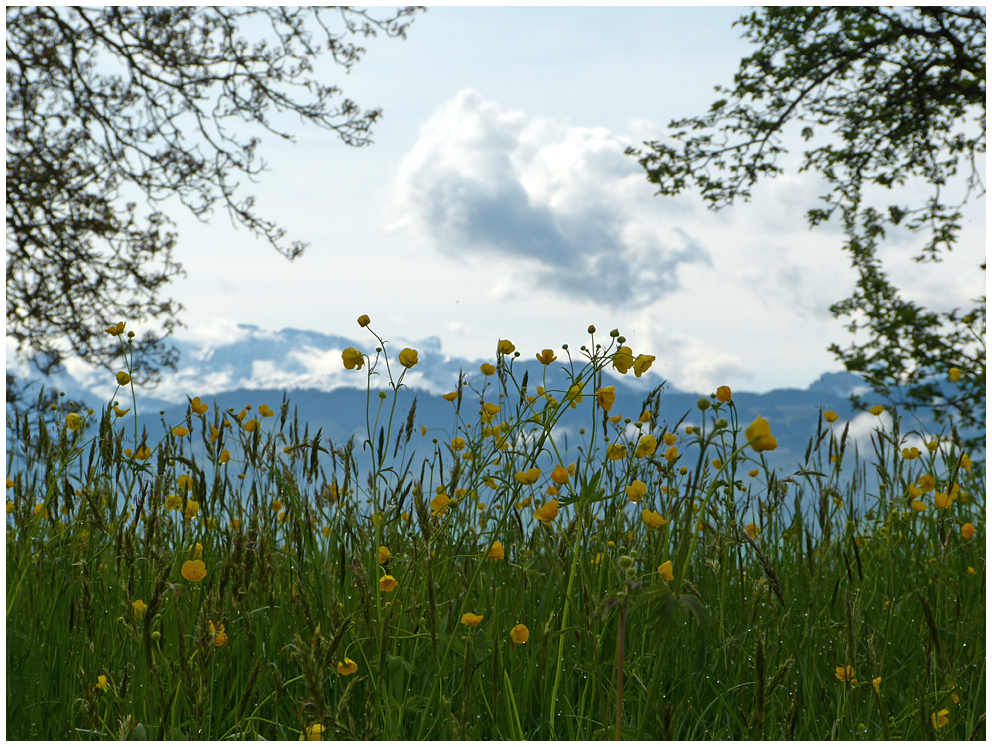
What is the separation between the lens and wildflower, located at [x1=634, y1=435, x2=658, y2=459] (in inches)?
84.5

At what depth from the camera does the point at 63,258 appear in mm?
6297

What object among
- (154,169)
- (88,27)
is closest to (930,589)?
(154,169)

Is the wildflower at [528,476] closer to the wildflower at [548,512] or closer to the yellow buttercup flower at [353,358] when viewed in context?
the wildflower at [548,512]

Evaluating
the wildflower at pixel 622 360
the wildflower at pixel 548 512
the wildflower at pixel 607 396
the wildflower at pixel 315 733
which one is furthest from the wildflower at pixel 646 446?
the wildflower at pixel 315 733

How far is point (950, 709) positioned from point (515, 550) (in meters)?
1.44

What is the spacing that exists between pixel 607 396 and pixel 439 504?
554 millimetres

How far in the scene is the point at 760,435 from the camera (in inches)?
45.4

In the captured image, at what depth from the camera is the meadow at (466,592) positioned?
162 cm

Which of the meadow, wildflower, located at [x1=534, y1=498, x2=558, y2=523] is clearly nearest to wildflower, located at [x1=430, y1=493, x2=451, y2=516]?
the meadow

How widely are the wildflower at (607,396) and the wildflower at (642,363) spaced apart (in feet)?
0.33

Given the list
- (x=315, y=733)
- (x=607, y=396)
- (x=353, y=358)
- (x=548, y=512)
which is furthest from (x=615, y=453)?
(x=315, y=733)

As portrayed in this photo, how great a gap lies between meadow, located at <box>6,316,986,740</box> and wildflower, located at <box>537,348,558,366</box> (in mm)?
17

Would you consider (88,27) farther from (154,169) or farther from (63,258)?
(63,258)

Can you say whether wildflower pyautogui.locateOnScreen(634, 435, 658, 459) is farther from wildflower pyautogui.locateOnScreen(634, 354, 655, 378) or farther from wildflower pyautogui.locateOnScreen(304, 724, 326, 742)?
wildflower pyautogui.locateOnScreen(304, 724, 326, 742)
